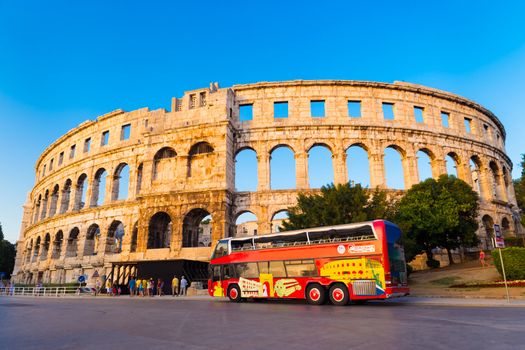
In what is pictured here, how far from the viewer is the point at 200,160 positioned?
2830 centimetres

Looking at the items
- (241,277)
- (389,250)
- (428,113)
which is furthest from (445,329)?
(428,113)

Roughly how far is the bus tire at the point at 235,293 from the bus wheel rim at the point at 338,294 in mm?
4898

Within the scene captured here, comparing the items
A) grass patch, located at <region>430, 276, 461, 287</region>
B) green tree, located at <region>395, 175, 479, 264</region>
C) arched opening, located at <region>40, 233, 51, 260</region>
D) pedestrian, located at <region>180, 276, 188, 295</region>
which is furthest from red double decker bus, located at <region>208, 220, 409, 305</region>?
arched opening, located at <region>40, 233, 51, 260</region>

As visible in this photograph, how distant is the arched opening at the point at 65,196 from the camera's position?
38256 millimetres

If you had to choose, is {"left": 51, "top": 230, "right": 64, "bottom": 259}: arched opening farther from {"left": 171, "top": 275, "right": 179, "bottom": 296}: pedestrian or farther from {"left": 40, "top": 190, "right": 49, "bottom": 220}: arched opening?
{"left": 171, "top": 275, "right": 179, "bottom": 296}: pedestrian

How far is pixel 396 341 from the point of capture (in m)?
5.77

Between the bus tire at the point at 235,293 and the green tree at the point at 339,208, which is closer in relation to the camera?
the bus tire at the point at 235,293

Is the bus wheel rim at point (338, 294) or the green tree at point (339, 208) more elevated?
the green tree at point (339, 208)

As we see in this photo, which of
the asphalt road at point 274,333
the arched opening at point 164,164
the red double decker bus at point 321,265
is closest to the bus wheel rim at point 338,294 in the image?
the red double decker bus at point 321,265

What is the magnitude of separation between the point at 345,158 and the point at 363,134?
2842mm

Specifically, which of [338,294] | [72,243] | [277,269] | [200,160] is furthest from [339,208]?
[72,243]

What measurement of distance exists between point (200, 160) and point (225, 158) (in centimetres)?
249

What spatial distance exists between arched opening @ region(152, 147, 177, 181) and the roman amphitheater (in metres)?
0.09

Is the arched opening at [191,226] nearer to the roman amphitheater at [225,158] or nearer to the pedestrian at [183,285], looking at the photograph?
the roman amphitheater at [225,158]
